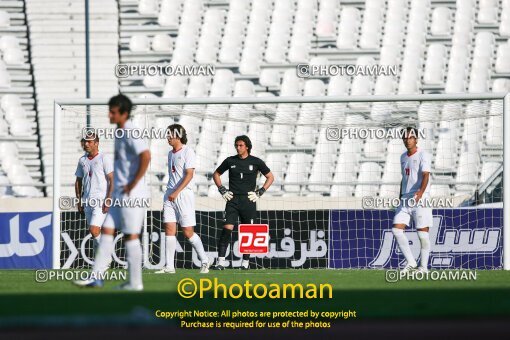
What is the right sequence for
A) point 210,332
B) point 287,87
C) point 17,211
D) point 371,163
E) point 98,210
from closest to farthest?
point 210,332 < point 98,210 < point 17,211 < point 371,163 < point 287,87

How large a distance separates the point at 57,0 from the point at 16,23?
1139mm

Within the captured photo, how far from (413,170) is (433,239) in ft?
9.94

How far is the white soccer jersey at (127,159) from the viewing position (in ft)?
32.7

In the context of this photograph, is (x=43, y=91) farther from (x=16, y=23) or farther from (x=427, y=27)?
(x=427, y=27)

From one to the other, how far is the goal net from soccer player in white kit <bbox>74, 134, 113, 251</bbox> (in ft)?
3.44

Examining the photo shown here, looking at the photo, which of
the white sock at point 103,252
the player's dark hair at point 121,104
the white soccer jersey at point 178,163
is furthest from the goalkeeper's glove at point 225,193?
the player's dark hair at point 121,104

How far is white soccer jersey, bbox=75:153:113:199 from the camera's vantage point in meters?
15.0

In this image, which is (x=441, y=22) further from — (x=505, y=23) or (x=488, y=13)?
(x=505, y=23)

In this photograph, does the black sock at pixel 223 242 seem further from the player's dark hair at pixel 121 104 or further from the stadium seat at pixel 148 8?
the stadium seat at pixel 148 8

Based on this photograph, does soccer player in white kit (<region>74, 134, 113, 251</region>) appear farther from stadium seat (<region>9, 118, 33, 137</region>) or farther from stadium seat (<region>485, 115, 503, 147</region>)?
stadium seat (<region>485, 115, 503, 147</region>)

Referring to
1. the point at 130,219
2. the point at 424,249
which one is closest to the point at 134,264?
the point at 130,219

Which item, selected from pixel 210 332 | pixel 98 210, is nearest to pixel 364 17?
pixel 98 210

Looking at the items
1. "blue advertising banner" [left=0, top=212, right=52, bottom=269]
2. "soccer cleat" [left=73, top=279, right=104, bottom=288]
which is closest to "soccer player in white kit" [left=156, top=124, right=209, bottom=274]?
"blue advertising banner" [left=0, top=212, right=52, bottom=269]

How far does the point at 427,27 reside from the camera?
2567cm
